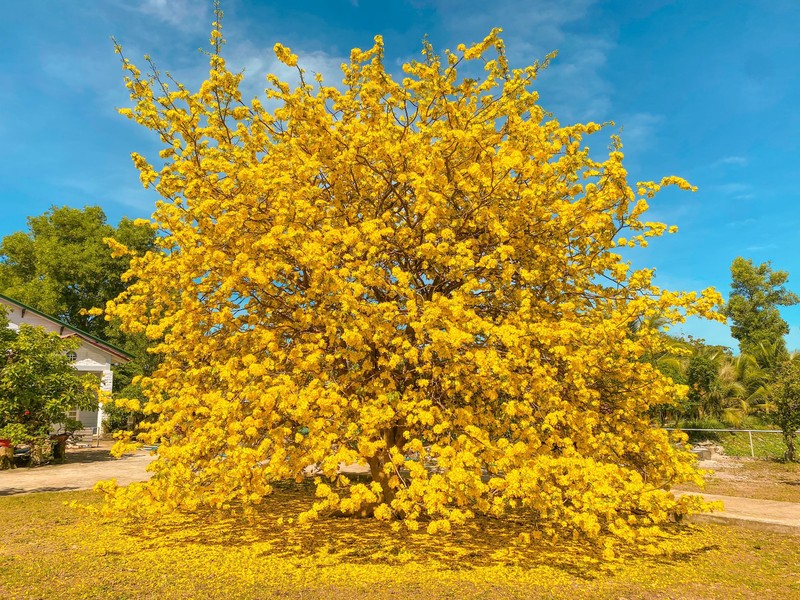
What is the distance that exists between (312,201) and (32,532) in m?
6.16

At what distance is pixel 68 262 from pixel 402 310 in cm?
3379

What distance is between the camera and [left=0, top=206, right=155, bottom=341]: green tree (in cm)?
3353

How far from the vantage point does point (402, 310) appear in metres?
6.77

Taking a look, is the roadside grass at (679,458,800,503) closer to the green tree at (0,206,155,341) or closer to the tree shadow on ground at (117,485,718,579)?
the tree shadow on ground at (117,485,718,579)

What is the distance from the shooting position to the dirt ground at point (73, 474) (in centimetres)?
1205

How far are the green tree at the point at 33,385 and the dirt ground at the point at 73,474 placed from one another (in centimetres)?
107

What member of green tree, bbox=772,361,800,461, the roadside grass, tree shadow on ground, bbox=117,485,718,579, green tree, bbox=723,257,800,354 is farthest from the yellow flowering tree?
green tree, bbox=723,257,800,354

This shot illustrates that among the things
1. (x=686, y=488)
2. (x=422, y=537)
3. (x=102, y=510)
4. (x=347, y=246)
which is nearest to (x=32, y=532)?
(x=102, y=510)

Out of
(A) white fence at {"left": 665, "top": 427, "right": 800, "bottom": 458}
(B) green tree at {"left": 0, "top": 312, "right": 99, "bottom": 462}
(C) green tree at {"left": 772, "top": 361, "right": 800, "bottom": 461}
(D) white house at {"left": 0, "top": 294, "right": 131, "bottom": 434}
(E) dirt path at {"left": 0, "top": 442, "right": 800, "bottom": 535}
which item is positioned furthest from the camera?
(D) white house at {"left": 0, "top": 294, "right": 131, "bottom": 434}

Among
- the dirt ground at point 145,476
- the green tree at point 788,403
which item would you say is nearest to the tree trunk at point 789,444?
the green tree at point 788,403

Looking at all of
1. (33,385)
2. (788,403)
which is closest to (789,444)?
(788,403)

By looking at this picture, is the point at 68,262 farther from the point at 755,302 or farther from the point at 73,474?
the point at 755,302

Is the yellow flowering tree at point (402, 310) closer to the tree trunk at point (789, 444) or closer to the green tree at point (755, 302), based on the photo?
the tree trunk at point (789, 444)

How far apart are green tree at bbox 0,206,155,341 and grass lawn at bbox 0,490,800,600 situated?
29.3 meters
